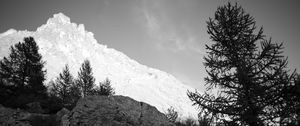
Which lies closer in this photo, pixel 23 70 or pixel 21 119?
pixel 21 119

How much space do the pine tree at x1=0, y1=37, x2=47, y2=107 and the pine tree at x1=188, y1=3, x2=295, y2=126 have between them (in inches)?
773

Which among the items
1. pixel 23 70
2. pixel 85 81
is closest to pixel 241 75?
pixel 23 70

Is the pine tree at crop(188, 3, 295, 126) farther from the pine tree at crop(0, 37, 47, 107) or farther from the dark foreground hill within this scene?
the pine tree at crop(0, 37, 47, 107)

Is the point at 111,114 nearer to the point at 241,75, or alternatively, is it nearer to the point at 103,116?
the point at 103,116

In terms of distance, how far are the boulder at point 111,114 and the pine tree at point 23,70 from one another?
48.9 feet

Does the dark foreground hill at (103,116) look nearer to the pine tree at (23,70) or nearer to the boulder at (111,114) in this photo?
the boulder at (111,114)

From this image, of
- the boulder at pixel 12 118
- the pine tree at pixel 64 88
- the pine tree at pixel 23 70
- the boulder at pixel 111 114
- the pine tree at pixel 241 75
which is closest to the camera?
the pine tree at pixel 241 75

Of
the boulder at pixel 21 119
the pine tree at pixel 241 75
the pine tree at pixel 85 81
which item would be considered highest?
the pine tree at pixel 85 81

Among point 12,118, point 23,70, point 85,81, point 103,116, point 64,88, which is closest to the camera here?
point 103,116

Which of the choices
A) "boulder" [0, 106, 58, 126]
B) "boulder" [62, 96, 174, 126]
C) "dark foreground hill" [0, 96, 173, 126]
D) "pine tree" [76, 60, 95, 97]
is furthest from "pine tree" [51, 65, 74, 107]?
"boulder" [62, 96, 174, 126]

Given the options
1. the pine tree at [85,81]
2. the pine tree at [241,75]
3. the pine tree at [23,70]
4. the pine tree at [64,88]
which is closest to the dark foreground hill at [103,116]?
the pine tree at [241,75]

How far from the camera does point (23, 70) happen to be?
18.3m

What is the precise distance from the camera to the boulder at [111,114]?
6305 mm

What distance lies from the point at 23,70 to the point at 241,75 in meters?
22.6
